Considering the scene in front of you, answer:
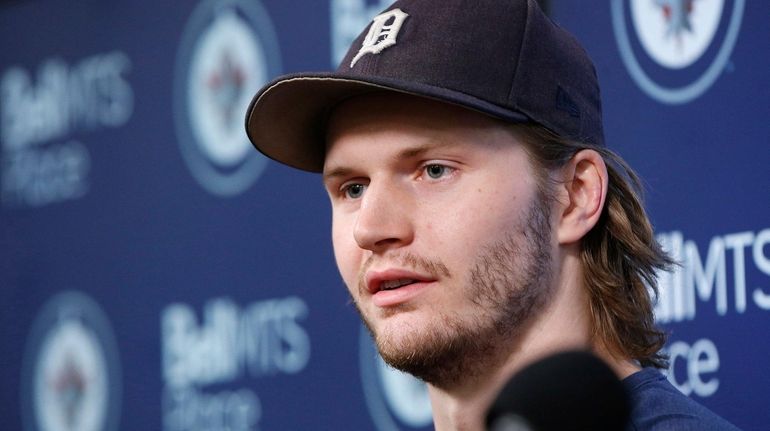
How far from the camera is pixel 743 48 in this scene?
6.32 ft

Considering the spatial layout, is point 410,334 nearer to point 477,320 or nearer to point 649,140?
point 477,320

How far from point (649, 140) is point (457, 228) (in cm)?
65

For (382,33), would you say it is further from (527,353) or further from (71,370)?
(71,370)

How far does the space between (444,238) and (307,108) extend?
0.92 feet

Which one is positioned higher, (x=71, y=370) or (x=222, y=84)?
(x=222, y=84)

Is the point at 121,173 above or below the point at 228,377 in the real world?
above

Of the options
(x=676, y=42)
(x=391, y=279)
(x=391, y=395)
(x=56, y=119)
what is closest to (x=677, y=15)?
(x=676, y=42)

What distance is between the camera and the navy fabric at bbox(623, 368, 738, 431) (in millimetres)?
1392

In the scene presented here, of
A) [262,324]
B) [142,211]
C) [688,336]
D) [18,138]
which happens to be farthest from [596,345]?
[18,138]

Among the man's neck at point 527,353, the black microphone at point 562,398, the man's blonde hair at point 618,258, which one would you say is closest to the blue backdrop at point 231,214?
the man's blonde hair at point 618,258

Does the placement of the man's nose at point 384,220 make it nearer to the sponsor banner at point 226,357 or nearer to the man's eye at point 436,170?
the man's eye at point 436,170

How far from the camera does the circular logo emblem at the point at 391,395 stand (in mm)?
2404

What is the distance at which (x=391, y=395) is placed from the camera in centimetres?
247

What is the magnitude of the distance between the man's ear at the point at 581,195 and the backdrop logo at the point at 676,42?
46 cm
